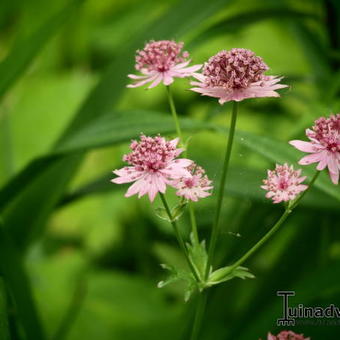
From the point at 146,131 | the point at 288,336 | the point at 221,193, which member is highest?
the point at 146,131

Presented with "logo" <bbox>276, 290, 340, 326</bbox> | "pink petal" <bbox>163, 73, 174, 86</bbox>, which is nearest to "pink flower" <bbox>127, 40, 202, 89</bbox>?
"pink petal" <bbox>163, 73, 174, 86</bbox>

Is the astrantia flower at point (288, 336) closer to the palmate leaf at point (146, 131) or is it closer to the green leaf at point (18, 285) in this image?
the palmate leaf at point (146, 131)

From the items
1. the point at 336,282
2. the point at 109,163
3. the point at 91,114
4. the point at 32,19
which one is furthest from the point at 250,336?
the point at 32,19

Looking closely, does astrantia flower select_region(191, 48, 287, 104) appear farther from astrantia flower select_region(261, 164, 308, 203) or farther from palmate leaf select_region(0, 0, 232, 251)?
palmate leaf select_region(0, 0, 232, 251)

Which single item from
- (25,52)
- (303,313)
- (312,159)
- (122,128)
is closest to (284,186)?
(312,159)

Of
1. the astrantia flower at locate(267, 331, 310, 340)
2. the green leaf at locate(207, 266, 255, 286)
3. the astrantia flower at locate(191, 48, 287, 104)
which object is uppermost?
the astrantia flower at locate(191, 48, 287, 104)

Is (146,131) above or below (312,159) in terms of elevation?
above

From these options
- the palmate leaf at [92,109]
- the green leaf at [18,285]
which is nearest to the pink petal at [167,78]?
the green leaf at [18,285]

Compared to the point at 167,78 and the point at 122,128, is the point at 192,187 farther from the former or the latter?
the point at 122,128

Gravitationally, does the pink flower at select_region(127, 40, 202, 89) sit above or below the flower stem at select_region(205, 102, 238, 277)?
above
